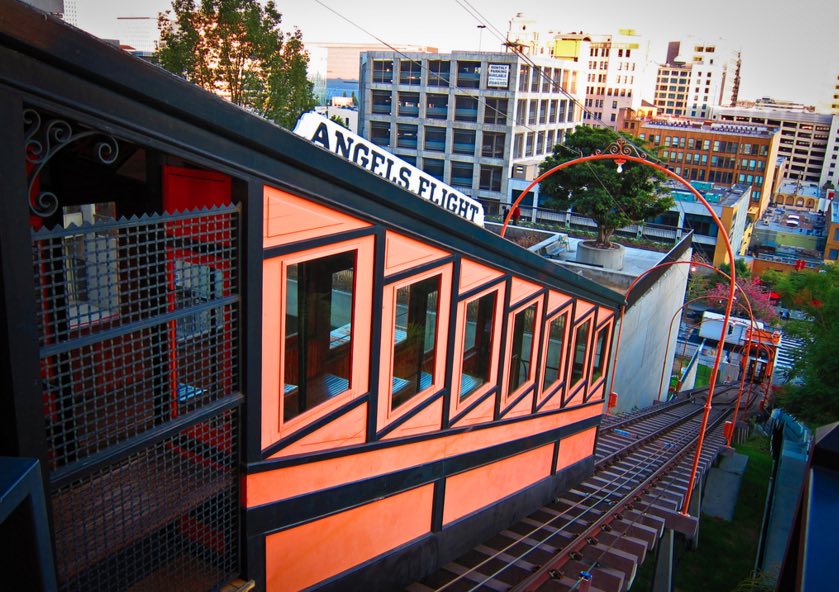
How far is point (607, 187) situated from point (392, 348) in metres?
23.6

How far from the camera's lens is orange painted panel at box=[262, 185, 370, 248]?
155 inches

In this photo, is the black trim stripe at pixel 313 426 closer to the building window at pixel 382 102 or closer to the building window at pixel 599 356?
the building window at pixel 599 356

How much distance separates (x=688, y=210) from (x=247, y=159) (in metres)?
59.1

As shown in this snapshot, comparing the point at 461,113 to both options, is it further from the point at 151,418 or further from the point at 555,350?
the point at 151,418

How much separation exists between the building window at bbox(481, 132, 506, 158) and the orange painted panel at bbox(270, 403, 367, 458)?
178 ft

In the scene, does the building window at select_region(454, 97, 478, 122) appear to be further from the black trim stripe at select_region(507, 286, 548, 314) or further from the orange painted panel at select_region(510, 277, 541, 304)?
the orange painted panel at select_region(510, 277, 541, 304)

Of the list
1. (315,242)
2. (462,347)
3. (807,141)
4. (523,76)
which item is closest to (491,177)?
(523,76)

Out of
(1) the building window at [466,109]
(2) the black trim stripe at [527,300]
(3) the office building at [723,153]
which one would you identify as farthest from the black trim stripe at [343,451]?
(3) the office building at [723,153]

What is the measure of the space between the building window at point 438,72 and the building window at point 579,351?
51.3 metres

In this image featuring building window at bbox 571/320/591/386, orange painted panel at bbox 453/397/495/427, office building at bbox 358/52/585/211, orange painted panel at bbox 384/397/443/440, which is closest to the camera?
orange painted panel at bbox 384/397/443/440

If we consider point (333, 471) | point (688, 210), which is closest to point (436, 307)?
A: point (333, 471)

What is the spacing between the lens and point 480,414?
22.7ft

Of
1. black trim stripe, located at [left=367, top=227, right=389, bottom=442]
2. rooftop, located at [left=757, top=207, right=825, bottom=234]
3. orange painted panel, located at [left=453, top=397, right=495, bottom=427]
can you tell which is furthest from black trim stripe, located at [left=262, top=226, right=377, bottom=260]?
rooftop, located at [left=757, top=207, right=825, bottom=234]

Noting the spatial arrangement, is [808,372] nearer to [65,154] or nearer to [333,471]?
[333,471]
